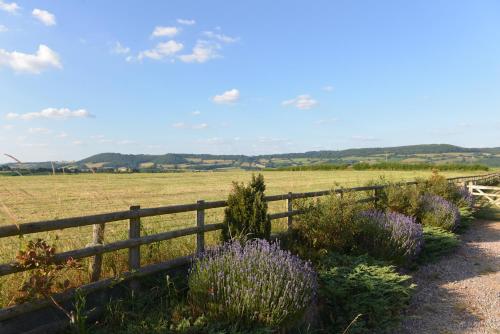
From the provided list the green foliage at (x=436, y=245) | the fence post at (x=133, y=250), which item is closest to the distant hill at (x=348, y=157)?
the green foliage at (x=436, y=245)

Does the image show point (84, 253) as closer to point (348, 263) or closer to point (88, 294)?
point (88, 294)

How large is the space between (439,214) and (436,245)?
7.08ft

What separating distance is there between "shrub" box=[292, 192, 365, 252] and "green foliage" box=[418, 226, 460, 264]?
1.97m

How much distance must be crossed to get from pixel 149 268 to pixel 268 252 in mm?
1541

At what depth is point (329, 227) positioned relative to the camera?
761cm

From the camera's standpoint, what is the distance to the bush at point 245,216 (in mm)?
6238

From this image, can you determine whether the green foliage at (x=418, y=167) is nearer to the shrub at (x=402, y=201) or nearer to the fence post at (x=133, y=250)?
the shrub at (x=402, y=201)

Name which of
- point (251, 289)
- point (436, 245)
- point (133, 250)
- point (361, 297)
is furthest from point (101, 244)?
point (436, 245)

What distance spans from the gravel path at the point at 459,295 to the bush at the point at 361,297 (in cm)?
28

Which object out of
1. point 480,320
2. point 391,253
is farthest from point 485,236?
point 480,320

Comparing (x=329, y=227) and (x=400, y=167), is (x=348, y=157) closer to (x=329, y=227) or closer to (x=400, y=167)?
(x=400, y=167)

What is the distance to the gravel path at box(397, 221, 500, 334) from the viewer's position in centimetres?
567

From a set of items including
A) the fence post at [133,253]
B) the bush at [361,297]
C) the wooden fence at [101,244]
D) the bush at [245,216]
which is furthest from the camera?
the bush at [245,216]

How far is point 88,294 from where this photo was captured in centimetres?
455
